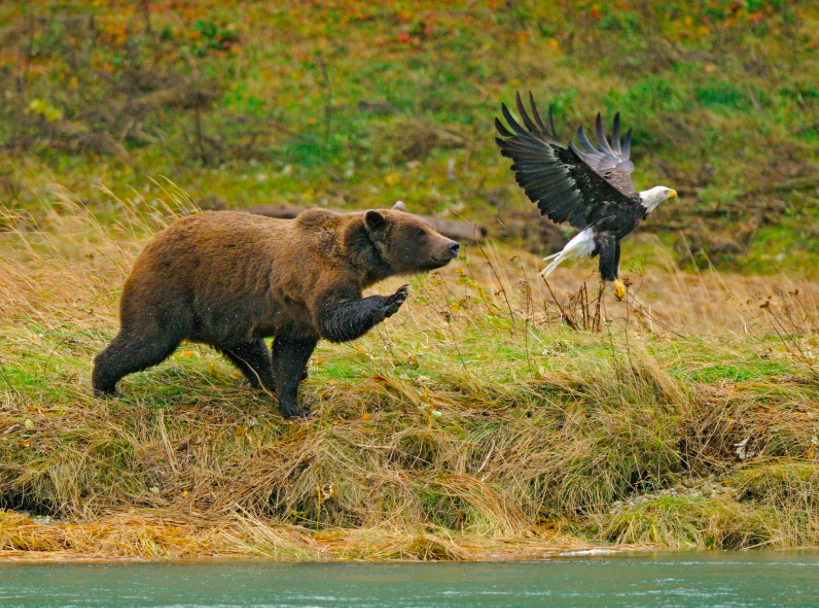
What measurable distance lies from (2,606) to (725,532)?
147 inches

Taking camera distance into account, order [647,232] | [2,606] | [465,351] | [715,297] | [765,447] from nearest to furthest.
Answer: [2,606], [765,447], [465,351], [715,297], [647,232]

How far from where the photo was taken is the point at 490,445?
670 cm

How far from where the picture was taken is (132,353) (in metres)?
6.71

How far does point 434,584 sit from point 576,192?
5.57 metres

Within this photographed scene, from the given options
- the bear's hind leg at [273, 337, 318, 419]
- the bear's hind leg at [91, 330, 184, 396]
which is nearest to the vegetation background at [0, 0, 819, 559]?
the bear's hind leg at [273, 337, 318, 419]

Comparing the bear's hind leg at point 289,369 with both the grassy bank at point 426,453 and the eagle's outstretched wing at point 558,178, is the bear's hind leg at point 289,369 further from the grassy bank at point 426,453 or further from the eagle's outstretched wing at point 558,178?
the eagle's outstretched wing at point 558,178

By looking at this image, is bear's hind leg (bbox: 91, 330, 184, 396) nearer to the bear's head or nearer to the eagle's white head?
the bear's head

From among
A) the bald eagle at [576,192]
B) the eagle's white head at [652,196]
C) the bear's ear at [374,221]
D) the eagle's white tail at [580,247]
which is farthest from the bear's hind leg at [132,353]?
the eagle's white head at [652,196]

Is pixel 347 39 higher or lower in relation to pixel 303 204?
higher

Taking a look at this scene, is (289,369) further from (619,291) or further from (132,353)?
(619,291)

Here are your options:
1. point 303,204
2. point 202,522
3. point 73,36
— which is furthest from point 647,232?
point 73,36

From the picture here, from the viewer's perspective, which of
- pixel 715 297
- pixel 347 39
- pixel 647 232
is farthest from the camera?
pixel 347 39

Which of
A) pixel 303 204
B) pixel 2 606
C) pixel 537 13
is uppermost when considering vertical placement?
pixel 537 13

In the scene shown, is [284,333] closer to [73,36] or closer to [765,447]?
[765,447]
